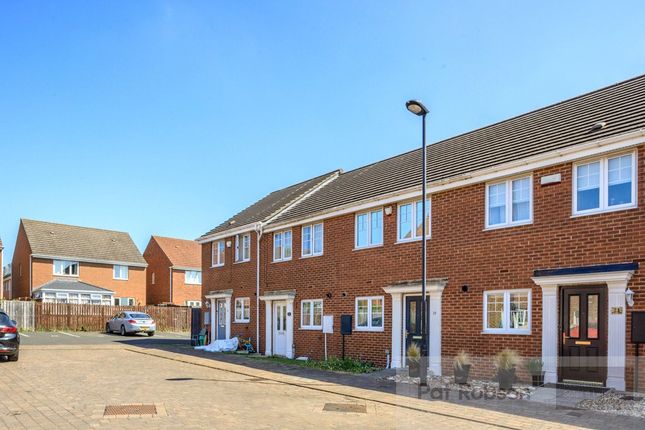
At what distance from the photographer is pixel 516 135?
17.0m

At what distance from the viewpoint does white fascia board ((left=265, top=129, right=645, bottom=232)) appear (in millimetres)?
12211

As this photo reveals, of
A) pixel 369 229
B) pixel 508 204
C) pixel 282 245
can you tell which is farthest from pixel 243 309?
pixel 508 204

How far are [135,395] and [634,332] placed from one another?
973 centimetres

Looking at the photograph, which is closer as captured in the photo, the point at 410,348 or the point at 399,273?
the point at 410,348

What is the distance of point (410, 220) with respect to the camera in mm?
17438

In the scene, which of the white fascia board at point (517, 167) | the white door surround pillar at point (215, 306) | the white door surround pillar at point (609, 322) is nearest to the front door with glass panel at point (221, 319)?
the white door surround pillar at point (215, 306)

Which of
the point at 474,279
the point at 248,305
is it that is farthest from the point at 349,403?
the point at 248,305

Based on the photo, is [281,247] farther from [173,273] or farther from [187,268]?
[187,268]

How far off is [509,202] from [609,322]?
148 inches

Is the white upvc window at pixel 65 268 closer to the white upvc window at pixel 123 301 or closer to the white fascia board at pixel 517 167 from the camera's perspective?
the white upvc window at pixel 123 301

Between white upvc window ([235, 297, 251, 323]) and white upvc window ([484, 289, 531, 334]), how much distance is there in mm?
12721

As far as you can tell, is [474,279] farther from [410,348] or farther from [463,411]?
[463,411]

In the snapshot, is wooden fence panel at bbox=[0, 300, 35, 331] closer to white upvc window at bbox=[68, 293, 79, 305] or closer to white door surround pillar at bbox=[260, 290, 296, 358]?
white upvc window at bbox=[68, 293, 79, 305]

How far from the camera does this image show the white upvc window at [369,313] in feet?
59.8
